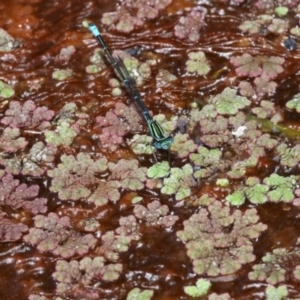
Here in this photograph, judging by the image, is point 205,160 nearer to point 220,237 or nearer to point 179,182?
point 179,182

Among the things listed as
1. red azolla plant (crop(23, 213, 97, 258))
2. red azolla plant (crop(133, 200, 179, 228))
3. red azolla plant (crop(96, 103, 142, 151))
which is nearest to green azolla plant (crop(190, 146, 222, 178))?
red azolla plant (crop(133, 200, 179, 228))

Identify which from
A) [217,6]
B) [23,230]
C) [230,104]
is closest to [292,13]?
[217,6]

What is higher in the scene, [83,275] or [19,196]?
[19,196]

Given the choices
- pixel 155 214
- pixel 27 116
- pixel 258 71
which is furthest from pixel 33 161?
pixel 258 71

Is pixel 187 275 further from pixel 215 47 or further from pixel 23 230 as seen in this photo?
pixel 215 47

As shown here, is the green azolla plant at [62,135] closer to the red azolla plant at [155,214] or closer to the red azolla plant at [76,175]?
the red azolla plant at [76,175]

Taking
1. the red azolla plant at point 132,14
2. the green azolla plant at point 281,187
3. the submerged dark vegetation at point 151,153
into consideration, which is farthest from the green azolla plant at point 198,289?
the red azolla plant at point 132,14
